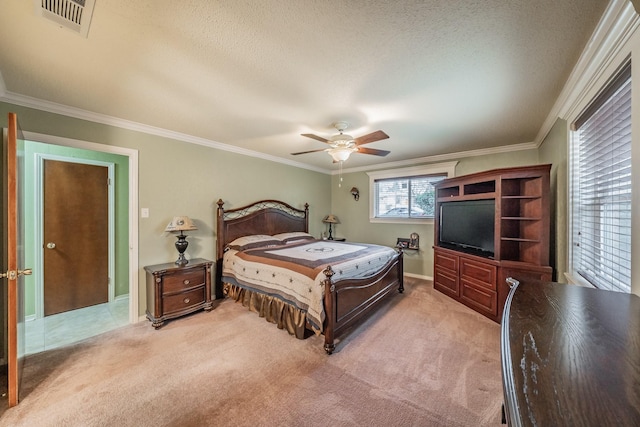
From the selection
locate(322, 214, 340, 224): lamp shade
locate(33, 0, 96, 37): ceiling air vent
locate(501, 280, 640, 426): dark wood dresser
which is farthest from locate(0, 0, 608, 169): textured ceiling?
locate(322, 214, 340, 224): lamp shade

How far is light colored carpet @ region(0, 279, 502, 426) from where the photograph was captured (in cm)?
161

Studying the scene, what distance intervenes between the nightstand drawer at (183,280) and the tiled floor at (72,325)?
26.9 inches

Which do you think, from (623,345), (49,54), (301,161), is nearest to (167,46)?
(49,54)

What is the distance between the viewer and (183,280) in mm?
3014

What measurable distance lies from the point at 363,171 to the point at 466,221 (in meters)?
2.53

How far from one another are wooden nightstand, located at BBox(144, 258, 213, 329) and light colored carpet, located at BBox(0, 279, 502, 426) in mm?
173

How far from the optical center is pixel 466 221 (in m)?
3.58

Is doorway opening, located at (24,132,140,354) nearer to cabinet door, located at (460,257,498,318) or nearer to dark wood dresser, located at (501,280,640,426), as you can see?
dark wood dresser, located at (501,280,640,426)

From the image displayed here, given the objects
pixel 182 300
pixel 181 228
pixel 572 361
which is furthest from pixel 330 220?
pixel 572 361

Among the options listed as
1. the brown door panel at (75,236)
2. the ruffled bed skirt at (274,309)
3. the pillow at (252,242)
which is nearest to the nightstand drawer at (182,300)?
the ruffled bed skirt at (274,309)

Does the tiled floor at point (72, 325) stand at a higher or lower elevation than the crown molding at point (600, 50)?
lower

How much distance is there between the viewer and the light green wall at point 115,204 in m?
2.98

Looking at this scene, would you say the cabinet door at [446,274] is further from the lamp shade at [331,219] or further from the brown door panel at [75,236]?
the brown door panel at [75,236]

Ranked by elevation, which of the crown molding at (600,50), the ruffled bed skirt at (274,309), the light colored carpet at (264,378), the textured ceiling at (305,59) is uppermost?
the textured ceiling at (305,59)
